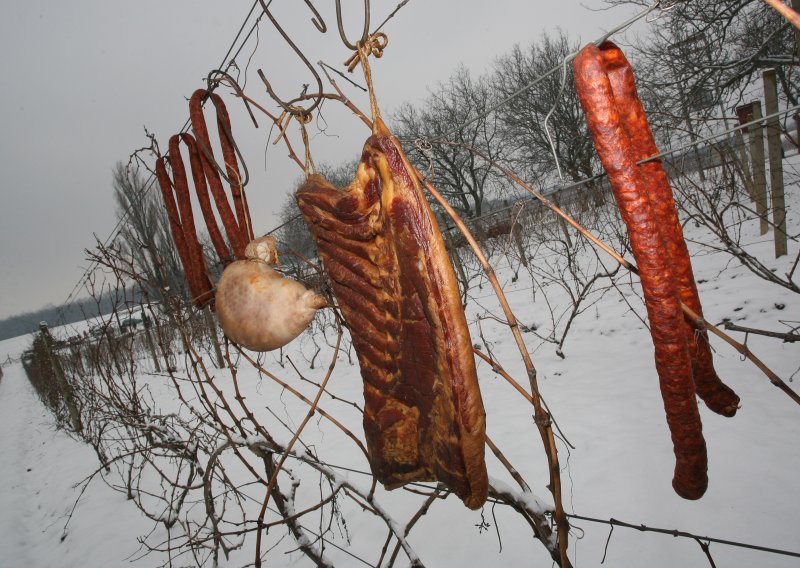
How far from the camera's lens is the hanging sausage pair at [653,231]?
29.7 inches

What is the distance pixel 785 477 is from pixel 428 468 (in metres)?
2.55

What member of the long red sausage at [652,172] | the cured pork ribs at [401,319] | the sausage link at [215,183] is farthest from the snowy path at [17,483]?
the long red sausage at [652,172]

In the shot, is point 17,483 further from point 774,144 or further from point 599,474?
point 774,144

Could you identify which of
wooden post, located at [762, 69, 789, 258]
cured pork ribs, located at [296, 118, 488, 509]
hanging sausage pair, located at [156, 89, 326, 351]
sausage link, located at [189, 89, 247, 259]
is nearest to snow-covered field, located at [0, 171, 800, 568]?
wooden post, located at [762, 69, 789, 258]

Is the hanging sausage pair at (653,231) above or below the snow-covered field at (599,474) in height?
above

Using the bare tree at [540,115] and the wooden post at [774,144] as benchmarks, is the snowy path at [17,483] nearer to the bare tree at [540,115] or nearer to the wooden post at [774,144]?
the wooden post at [774,144]

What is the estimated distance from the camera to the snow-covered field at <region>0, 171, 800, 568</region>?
2.12 m

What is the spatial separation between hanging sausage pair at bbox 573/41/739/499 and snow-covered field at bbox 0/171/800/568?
3.54 ft

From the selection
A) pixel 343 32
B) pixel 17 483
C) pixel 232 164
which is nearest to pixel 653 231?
pixel 343 32

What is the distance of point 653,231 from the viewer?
0.75 meters

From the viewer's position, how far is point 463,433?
813 mm

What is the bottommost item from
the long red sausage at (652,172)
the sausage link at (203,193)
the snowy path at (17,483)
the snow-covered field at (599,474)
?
the snowy path at (17,483)

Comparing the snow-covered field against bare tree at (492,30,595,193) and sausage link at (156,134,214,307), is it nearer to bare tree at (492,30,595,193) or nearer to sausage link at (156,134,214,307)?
sausage link at (156,134,214,307)

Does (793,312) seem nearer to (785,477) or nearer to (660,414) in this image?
(660,414)
